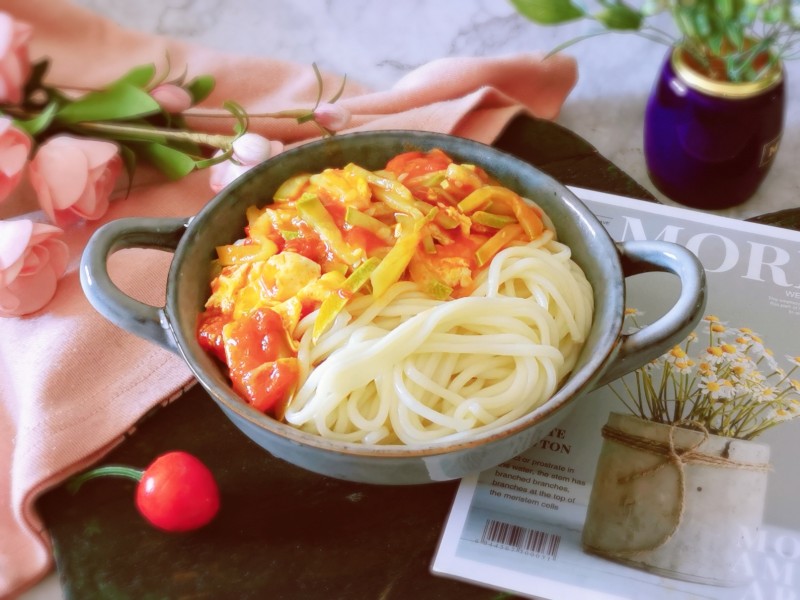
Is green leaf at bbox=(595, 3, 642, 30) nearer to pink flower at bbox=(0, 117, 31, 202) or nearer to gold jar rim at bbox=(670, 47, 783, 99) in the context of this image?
gold jar rim at bbox=(670, 47, 783, 99)

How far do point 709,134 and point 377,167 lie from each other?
1.72 ft

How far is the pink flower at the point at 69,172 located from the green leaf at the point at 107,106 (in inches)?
2.5

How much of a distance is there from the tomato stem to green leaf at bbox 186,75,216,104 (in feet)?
2.31

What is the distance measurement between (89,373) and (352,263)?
417 mm

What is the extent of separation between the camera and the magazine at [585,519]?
3.01 ft

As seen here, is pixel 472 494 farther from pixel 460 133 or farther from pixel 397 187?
pixel 460 133

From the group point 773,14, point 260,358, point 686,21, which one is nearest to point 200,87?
point 260,358

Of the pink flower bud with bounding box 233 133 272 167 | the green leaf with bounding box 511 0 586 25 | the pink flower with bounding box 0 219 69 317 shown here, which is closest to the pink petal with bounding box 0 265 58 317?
the pink flower with bounding box 0 219 69 317

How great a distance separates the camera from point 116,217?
1.31 metres

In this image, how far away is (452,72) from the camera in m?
1.47

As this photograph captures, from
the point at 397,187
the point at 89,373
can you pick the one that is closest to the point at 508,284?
the point at 397,187

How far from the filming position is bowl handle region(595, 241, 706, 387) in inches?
34.4

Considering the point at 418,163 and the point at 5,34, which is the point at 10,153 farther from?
the point at 418,163

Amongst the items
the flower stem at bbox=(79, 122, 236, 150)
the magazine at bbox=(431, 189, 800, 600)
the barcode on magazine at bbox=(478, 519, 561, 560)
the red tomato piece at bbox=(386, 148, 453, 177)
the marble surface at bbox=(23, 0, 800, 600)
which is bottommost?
the barcode on magazine at bbox=(478, 519, 561, 560)
